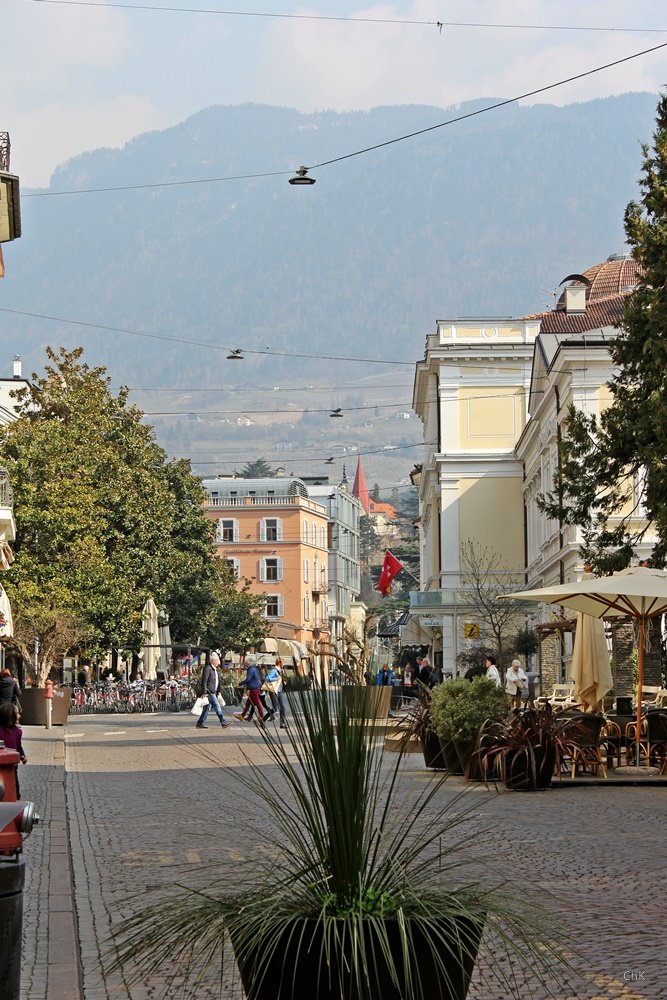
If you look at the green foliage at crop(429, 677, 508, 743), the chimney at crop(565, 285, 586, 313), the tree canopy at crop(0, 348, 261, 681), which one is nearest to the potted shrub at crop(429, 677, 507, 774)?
the green foliage at crop(429, 677, 508, 743)

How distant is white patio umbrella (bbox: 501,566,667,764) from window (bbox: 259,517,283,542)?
91.9 metres

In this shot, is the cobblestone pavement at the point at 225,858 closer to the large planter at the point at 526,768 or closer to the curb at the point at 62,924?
the curb at the point at 62,924

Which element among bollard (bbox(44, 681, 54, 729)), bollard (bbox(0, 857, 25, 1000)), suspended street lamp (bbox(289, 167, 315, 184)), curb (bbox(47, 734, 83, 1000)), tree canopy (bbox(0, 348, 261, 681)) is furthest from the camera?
tree canopy (bbox(0, 348, 261, 681))

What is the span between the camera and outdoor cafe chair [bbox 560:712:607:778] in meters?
18.6

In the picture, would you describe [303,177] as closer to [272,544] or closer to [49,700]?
[49,700]

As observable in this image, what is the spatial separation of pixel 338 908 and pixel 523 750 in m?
12.7

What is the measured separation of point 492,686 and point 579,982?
442 inches

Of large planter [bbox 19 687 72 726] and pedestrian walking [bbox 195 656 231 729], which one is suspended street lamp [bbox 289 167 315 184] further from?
large planter [bbox 19 687 72 726]

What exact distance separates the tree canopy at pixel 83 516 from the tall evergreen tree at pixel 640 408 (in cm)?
2320

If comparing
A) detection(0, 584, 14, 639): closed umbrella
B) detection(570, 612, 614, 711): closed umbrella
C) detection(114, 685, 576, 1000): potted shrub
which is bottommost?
detection(114, 685, 576, 1000): potted shrub

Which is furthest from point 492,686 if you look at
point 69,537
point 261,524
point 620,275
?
point 261,524

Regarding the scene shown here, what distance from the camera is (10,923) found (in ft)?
17.6

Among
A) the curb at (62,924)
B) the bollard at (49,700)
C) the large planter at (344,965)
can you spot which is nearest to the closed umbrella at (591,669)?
the curb at (62,924)

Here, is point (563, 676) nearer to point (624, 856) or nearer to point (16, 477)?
point (16, 477)
